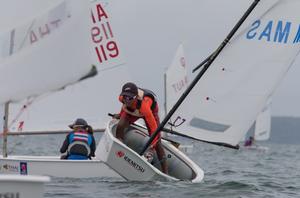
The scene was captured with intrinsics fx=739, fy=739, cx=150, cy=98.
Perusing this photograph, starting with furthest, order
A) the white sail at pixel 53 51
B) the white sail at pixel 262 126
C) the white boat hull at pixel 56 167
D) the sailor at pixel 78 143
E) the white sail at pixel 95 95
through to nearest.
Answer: the white sail at pixel 262 126 < the white sail at pixel 95 95 < the sailor at pixel 78 143 < the white boat hull at pixel 56 167 < the white sail at pixel 53 51

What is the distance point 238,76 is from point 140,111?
1.70m

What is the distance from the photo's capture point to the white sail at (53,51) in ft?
17.9

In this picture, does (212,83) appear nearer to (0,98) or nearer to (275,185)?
(275,185)

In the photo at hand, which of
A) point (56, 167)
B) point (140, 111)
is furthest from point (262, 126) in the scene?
point (140, 111)

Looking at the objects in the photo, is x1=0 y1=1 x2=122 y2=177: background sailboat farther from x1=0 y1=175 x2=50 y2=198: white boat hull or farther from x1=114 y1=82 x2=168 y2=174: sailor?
x1=114 y1=82 x2=168 y2=174: sailor

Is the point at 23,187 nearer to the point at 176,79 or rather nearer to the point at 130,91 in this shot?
the point at 130,91

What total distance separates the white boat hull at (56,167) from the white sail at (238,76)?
1385 millimetres

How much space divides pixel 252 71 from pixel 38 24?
6.12 metres

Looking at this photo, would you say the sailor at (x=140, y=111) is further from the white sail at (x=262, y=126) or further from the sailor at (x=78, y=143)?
the white sail at (x=262, y=126)

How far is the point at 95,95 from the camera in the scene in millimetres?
17672

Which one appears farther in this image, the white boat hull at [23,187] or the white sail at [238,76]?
the white sail at [238,76]

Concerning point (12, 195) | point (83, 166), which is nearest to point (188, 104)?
point (83, 166)

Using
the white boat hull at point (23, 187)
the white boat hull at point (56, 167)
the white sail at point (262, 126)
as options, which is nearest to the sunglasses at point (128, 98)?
the white boat hull at point (56, 167)

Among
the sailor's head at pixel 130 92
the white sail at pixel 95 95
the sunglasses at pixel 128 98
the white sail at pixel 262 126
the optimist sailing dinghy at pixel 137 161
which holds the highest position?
the white sail at pixel 262 126
